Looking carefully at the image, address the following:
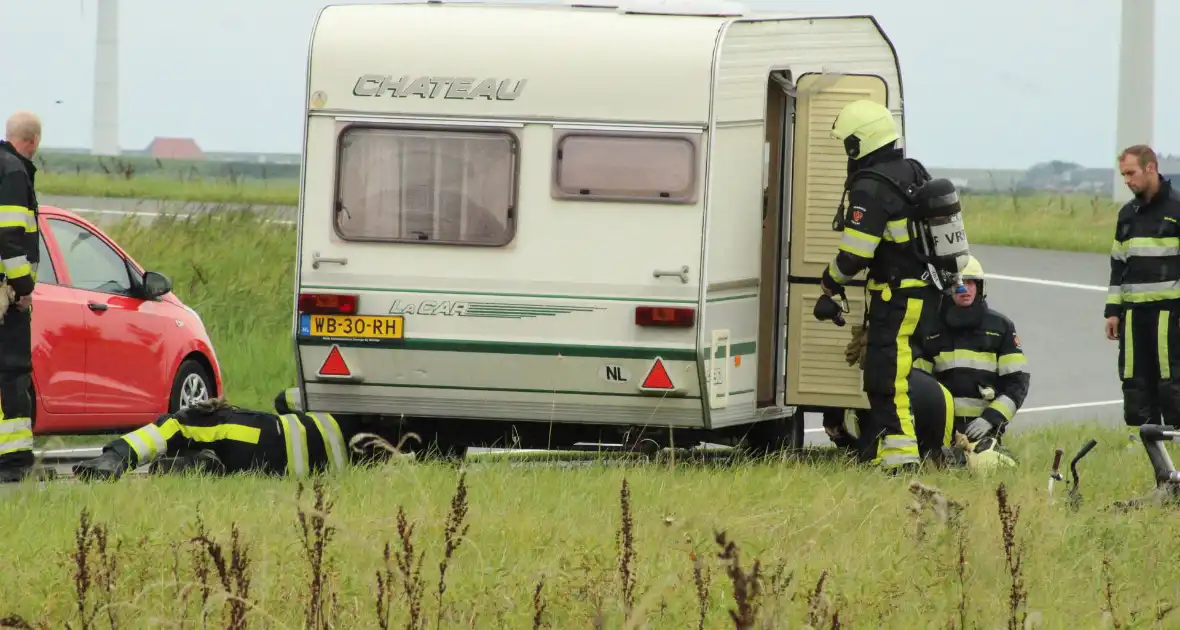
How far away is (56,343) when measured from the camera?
11430 millimetres

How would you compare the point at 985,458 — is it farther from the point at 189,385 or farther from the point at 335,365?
the point at 189,385

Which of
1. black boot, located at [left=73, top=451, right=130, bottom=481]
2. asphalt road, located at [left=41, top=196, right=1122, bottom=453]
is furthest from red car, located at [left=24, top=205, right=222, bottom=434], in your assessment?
asphalt road, located at [left=41, top=196, right=1122, bottom=453]

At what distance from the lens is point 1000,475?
1040 centimetres

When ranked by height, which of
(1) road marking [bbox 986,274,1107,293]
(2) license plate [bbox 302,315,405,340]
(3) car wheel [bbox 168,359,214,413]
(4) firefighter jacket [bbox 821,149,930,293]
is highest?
(4) firefighter jacket [bbox 821,149,930,293]

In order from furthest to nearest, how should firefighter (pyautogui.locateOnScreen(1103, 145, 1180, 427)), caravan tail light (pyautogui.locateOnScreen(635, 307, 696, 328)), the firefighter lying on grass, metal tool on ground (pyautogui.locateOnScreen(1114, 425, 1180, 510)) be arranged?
firefighter (pyautogui.locateOnScreen(1103, 145, 1180, 427)) < caravan tail light (pyautogui.locateOnScreen(635, 307, 696, 328)) < the firefighter lying on grass < metal tool on ground (pyautogui.locateOnScreen(1114, 425, 1180, 510))

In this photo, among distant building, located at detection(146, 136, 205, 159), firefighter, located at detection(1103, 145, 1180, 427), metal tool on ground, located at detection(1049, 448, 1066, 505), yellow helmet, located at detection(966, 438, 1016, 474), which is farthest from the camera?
distant building, located at detection(146, 136, 205, 159)

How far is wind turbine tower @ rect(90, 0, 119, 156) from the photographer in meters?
34.7

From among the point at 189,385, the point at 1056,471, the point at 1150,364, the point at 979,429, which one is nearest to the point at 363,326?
the point at 189,385

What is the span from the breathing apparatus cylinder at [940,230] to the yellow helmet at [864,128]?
0.33m

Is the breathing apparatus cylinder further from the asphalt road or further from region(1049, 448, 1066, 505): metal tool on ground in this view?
the asphalt road

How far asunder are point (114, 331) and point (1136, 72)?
19.2 m

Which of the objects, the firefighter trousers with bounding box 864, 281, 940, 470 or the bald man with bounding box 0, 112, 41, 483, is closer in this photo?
the bald man with bounding box 0, 112, 41, 483

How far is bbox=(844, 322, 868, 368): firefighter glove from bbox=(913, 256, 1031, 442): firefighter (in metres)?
0.52

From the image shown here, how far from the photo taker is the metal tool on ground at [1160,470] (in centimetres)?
854
